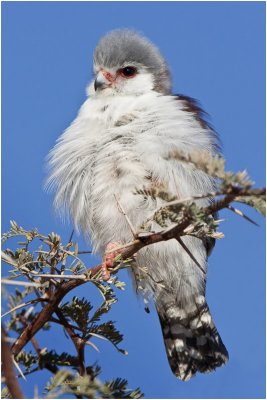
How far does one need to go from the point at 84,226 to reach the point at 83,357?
1.55 meters

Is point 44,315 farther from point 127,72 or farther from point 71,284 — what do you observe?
point 127,72

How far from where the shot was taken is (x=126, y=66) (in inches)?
165

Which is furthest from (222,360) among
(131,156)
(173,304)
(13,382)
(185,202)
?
(13,382)

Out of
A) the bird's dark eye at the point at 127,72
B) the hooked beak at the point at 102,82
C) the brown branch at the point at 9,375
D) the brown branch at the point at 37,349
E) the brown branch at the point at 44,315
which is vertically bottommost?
the brown branch at the point at 37,349

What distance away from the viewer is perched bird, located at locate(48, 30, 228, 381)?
3375mm

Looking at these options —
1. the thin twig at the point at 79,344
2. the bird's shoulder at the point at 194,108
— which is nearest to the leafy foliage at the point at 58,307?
the thin twig at the point at 79,344

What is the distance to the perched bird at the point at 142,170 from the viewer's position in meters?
3.38

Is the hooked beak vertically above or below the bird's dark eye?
below

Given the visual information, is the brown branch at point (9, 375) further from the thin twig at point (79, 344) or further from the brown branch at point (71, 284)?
the thin twig at point (79, 344)

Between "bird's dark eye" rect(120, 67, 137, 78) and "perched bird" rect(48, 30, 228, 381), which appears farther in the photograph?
"bird's dark eye" rect(120, 67, 137, 78)

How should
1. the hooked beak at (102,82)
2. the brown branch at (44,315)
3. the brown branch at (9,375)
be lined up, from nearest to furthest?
Answer: the brown branch at (9,375), the brown branch at (44,315), the hooked beak at (102,82)

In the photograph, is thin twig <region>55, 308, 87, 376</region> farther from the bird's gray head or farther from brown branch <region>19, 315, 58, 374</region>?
the bird's gray head

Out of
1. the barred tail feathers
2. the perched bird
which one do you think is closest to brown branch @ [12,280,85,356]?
the perched bird

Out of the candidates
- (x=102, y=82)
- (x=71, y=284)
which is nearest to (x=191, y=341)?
(x=102, y=82)
